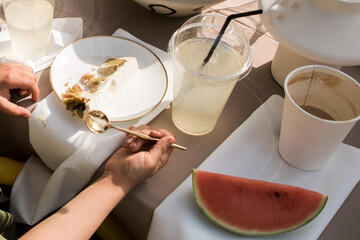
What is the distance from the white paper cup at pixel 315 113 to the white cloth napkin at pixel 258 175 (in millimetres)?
27

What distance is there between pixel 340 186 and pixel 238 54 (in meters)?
0.32

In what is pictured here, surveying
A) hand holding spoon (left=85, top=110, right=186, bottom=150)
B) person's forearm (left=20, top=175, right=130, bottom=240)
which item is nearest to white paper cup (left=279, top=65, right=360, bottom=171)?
hand holding spoon (left=85, top=110, right=186, bottom=150)

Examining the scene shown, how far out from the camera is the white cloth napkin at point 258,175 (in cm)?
64

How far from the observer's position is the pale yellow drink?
0.69 meters

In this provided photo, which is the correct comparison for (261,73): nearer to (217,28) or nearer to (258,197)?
(217,28)

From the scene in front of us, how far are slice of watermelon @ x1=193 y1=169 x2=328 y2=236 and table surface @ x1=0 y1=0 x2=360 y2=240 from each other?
0.06 meters

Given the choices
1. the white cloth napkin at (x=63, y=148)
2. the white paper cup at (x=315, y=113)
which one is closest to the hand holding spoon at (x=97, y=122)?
the white cloth napkin at (x=63, y=148)

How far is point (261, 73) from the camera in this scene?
0.93 m

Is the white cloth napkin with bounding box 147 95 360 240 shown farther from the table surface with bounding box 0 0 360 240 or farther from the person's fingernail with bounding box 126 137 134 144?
the person's fingernail with bounding box 126 137 134 144

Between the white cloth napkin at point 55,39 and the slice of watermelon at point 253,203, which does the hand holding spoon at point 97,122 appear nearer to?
A: the slice of watermelon at point 253,203

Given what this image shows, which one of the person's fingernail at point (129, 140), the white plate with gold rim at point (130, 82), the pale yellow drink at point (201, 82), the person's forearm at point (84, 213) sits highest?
the pale yellow drink at point (201, 82)

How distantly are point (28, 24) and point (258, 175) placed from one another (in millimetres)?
598

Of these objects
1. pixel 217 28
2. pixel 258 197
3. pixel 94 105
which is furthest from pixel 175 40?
pixel 258 197

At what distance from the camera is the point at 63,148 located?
74 centimetres
